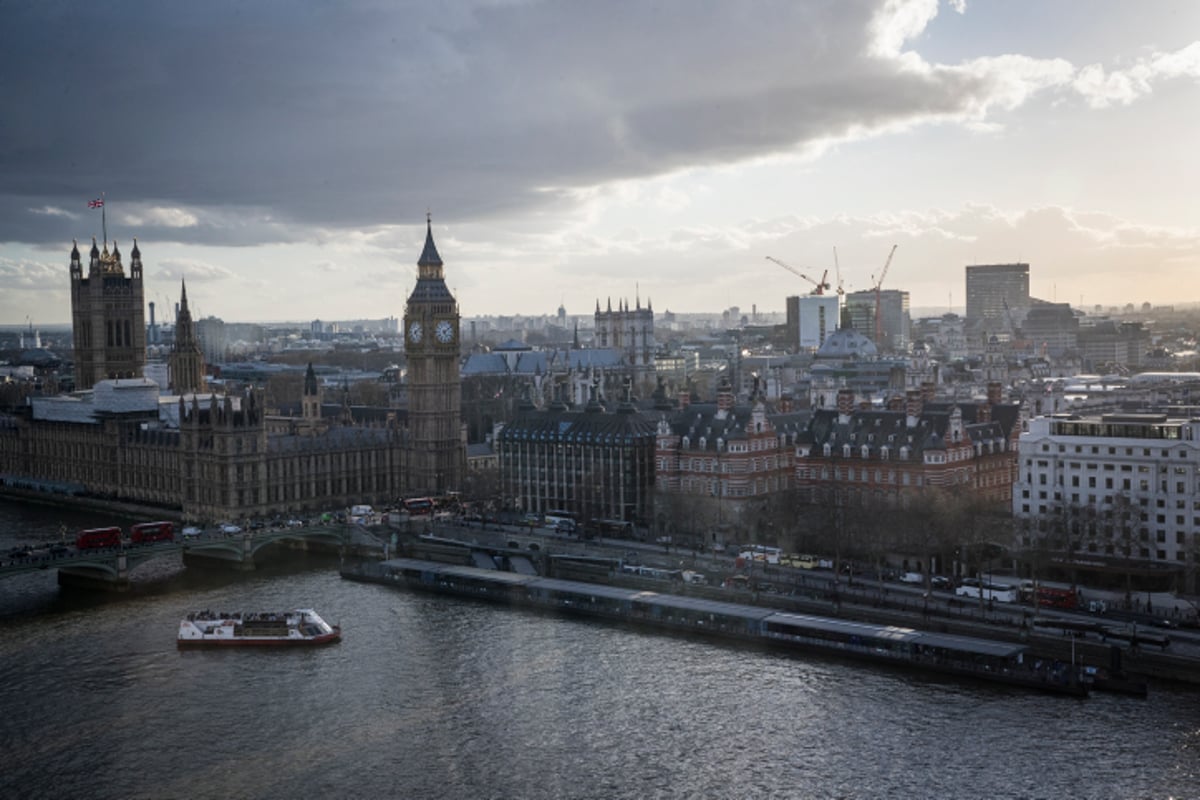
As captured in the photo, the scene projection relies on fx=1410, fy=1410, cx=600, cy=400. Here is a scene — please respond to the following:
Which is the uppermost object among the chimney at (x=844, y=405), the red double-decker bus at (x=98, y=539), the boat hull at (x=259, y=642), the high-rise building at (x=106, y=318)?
the high-rise building at (x=106, y=318)

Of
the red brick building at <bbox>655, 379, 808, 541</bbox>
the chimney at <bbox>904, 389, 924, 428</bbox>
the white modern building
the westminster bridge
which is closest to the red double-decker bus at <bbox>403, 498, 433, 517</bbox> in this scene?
the westminster bridge

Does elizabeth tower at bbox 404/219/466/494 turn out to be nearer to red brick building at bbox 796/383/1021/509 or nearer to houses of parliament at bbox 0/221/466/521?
Result: houses of parliament at bbox 0/221/466/521

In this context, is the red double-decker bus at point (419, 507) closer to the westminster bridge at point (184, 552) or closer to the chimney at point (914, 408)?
the westminster bridge at point (184, 552)

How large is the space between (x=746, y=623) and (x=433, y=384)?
5226 centimetres

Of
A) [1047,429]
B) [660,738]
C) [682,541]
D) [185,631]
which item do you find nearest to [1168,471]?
[1047,429]

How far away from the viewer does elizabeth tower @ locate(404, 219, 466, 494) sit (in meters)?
111

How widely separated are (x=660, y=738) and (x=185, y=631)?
2611 cm

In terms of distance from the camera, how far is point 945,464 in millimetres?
80500

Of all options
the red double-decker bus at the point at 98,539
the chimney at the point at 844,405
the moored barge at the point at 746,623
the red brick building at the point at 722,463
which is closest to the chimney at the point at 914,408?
the chimney at the point at 844,405

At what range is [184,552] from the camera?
88.2 meters

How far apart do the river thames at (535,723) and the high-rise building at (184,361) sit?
245 ft

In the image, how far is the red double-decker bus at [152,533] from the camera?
84562 mm

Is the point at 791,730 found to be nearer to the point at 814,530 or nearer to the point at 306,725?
the point at 306,725

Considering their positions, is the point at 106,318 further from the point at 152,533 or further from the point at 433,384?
the point at 152,533
